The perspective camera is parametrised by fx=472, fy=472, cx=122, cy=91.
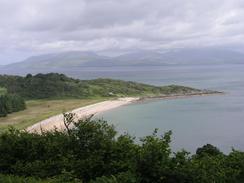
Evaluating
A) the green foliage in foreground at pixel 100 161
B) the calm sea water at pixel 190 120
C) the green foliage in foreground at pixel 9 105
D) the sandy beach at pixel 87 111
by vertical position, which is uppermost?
the green foliage in foreground at pixel 100 161

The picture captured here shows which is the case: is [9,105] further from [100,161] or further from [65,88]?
[100,161]

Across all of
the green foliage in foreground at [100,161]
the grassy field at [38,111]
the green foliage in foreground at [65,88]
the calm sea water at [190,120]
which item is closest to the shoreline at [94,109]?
the grassy field at [38,111]

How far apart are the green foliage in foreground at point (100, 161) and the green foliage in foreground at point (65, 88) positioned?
10046cm

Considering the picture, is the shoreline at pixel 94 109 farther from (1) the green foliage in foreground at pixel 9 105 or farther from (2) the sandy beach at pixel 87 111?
(1) the green foliage in foreground at pixel 9 105

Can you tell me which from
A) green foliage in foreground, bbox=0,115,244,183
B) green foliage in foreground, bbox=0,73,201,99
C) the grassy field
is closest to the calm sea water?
the grassy field

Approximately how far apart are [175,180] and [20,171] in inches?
273

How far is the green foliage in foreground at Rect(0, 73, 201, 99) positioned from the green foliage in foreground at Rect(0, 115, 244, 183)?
330ft

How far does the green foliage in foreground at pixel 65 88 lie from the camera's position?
413 ft

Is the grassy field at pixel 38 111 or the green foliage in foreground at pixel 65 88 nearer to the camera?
the grassy field at pixel 38 111

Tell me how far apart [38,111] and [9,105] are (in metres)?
6.15

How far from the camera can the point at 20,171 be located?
21000 millimetres

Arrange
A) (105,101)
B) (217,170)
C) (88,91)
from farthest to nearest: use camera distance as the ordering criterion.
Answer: (88,91)
(105,101)
(217,170)

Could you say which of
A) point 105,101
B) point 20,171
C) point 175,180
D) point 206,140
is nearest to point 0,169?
point 20,171

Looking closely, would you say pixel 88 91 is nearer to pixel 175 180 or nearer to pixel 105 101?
pixel 105 101
